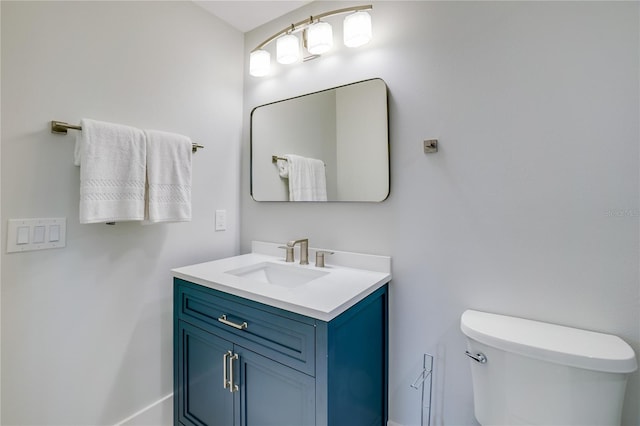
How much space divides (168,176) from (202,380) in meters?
0.94

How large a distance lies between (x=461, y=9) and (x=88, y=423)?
2351mm

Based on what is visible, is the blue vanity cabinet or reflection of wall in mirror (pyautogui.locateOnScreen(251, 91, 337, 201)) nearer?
the blue vanity cabinet

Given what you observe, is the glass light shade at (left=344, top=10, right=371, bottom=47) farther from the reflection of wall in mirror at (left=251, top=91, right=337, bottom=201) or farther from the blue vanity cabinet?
the blue vanity cabinet

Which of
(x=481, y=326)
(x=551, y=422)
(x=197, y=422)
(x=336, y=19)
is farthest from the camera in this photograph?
(x=336, y=19)

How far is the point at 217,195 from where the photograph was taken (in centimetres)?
175

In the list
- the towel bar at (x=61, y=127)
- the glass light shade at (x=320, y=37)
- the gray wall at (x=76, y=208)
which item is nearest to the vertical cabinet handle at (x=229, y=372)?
the gray wall at (x=76, y=208)

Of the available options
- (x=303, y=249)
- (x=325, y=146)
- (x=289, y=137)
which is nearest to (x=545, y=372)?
(x=303, y=249)

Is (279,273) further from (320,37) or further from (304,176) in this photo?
(320,37)

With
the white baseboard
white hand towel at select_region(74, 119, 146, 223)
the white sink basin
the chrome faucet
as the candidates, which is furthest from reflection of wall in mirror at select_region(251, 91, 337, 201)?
the white baseboard

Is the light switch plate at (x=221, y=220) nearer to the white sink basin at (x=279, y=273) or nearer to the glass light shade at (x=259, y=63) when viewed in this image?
the white sink basin at (x=279, y=273)

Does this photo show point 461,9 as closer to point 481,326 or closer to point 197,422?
point 481,326

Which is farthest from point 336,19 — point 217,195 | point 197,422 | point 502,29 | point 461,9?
point 197,422

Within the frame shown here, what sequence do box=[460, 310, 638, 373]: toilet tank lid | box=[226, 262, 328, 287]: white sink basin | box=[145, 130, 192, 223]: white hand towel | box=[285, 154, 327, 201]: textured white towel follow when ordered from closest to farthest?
box=[460, 310, 638, 373]: toilet tank lid
box=[145, 130, 192, 223]: white hand towel
box=[226, 262, 328, 287]: white sink basin
box=[285, 154, 327, 201]: textured white towel

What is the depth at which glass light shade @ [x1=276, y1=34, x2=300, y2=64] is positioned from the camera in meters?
1.56
